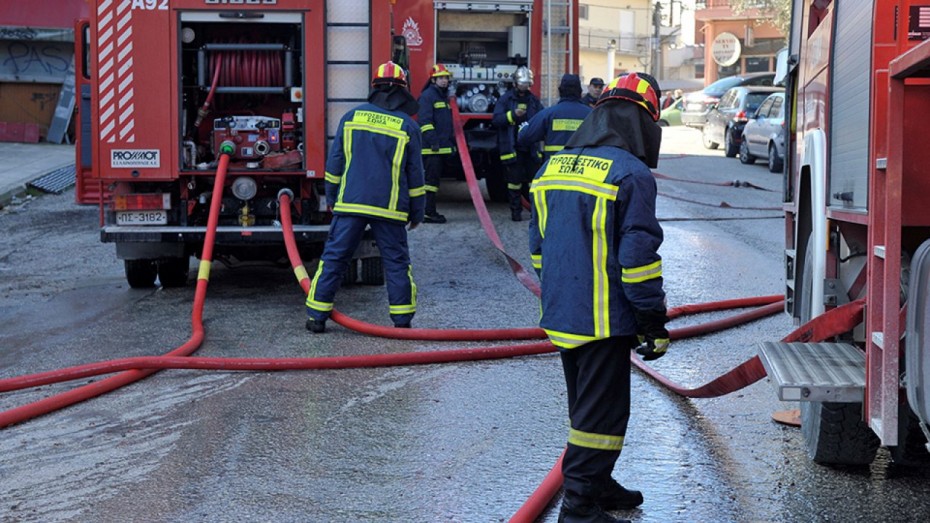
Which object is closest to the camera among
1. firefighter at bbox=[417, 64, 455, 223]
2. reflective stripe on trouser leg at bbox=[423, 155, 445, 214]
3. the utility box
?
firefighter at bbox=[417, 64, 455, 223]

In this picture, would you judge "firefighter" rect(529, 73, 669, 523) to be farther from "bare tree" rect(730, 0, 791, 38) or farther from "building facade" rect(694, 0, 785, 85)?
"building facade" rect(694, 0, 785, 85)

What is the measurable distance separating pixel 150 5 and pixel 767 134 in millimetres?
15308

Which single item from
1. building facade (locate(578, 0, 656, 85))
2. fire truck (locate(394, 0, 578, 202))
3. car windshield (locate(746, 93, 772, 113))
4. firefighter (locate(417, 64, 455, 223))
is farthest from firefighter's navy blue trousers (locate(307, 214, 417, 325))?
building facade (locate(578, 0, 656, 85))

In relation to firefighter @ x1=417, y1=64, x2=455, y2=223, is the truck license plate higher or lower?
lower

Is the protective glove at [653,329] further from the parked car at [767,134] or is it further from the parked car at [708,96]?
the parked car at [708,96]

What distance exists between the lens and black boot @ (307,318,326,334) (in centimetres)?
802

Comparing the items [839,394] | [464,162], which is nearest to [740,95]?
[464,162]

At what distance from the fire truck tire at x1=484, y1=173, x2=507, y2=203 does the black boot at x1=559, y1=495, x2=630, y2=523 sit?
12323mm

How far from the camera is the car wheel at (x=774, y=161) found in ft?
70.7

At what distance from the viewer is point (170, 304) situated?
920 centimetres

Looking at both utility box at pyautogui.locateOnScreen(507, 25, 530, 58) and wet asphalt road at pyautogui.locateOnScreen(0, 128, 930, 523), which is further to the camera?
utility box at pyautogui.locateOnScreen(507, 25, 530, 58)

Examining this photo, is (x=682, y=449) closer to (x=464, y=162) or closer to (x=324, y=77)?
(x=324, y=77)

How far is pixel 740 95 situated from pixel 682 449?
21090mm

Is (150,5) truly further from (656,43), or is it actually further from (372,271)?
(656,43)
